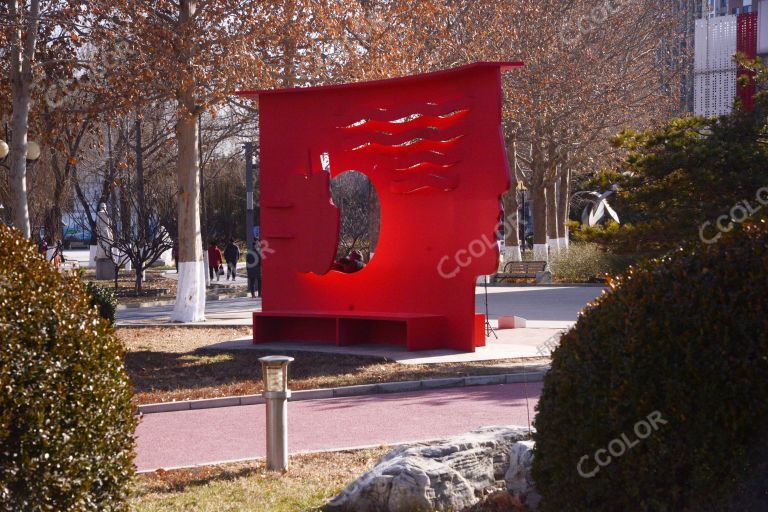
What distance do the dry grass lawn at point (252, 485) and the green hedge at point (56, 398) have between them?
69.3 inches

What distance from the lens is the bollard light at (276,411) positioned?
7895 mm

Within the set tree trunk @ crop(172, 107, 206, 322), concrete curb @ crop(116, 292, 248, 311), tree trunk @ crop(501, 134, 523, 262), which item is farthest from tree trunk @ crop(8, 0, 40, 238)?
tree trunk @ crop(501, 134, 523, 262)

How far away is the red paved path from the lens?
9195mm

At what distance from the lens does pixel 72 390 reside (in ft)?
15.2

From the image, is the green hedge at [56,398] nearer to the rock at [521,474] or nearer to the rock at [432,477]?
the rock at [432,477]

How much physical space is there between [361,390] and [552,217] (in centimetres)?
3190

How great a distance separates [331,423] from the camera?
34.5ft

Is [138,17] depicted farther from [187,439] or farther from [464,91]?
[187,439]

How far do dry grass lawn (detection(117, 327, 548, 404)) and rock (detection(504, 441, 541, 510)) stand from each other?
6366 millimetres

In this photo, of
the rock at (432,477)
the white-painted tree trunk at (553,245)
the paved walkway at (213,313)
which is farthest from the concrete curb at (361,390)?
the white-painted tree trunk at (553,245)

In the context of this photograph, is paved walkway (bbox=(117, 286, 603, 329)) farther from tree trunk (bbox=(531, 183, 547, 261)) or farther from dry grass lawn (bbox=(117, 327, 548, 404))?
tree trunk (bbox=(531, 183, 547, 261))

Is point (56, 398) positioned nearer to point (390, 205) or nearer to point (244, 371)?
point (244, 371)

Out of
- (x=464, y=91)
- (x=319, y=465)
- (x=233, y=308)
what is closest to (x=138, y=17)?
(x=464, y=91)

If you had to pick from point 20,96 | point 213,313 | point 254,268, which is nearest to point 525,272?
point 254,268
